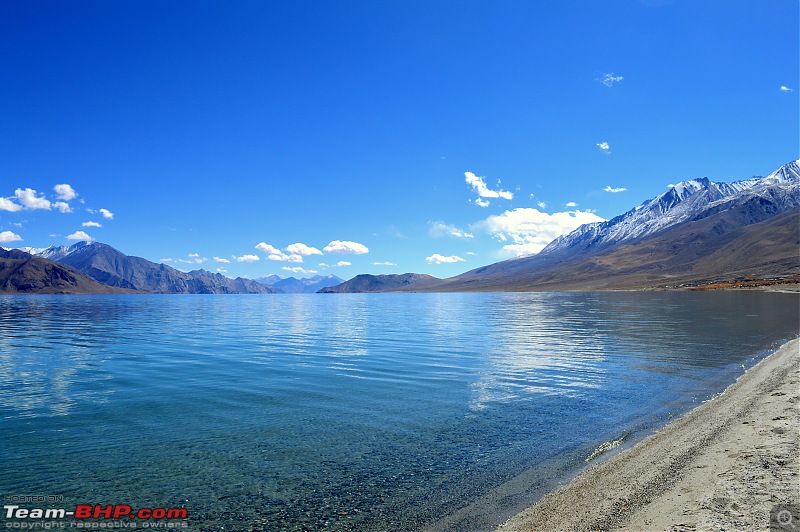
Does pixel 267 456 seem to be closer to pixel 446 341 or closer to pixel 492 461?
pixel 492 461

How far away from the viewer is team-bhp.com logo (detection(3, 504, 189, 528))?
39.4 feet

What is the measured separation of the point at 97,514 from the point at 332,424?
9.89 meters

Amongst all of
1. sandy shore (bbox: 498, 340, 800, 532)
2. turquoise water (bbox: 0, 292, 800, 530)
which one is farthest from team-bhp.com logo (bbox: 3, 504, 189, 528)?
sandy shore (bbox: 498, 340, 800, 532)

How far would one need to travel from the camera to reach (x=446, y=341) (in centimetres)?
5356

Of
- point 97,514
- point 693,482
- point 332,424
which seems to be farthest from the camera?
point 332,424

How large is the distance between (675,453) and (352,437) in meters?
12.4

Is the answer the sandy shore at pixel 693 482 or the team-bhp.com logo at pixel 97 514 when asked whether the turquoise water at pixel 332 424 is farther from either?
the sandy shore at pixel 693 482

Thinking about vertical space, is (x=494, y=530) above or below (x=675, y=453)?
below

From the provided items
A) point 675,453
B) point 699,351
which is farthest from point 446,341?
point 675,453

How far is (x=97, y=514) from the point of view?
1248 cm

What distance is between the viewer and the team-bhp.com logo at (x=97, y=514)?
12.0 meters

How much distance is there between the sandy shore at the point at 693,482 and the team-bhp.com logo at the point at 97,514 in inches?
381

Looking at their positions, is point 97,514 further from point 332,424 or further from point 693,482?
point 693,482

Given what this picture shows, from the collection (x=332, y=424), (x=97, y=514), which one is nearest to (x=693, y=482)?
(x=332, y=424)
